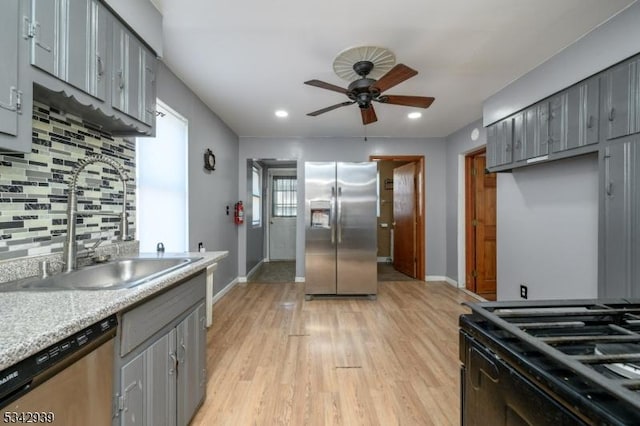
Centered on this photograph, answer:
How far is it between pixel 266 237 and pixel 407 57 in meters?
5.28

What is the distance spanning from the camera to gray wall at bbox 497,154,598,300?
2.21 meters

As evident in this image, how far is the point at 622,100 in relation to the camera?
178cm

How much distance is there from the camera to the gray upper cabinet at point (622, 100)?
5.61 feet

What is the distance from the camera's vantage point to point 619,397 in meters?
0.47

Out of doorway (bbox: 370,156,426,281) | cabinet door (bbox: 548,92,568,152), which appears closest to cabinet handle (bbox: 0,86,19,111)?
cabinet door (bbox: 548,92,568,152)

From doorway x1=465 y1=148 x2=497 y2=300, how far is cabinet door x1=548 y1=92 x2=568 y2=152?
5.90 feet

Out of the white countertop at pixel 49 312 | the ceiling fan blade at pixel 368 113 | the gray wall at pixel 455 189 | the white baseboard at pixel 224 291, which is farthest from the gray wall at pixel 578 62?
the white baseboard at pixel 224 291

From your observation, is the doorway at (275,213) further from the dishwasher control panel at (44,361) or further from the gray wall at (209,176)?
the dishwasher control panel at (44,361)

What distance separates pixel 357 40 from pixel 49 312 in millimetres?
2352

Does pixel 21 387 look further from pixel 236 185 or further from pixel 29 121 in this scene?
pixel 236 185

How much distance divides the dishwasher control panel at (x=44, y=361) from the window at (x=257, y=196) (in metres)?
4.63

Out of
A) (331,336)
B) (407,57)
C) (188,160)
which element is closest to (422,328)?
(331,336)

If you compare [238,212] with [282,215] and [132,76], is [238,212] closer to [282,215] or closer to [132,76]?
[282,215]

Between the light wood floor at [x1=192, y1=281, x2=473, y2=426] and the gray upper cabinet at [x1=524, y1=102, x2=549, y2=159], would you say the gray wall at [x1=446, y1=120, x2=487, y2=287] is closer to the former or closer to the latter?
the light wood floor at [x1=192, y1=281, x2=473, y2=426]
